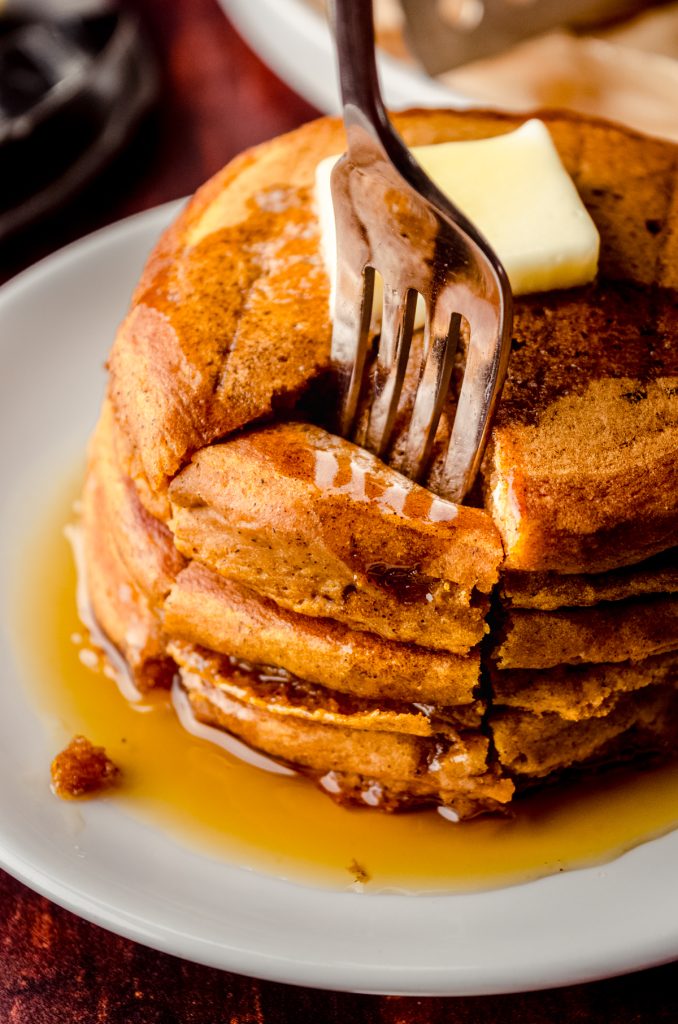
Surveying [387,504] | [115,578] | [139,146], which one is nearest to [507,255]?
[387,504]

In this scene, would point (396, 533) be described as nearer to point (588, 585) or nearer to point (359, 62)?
point (588, 585)

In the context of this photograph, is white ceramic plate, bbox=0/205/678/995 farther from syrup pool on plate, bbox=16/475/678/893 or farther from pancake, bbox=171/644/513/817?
pancake, bbox=171/644/513/817

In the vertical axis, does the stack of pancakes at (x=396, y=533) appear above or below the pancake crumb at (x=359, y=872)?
above

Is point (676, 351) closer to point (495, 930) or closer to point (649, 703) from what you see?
point (649, 703)

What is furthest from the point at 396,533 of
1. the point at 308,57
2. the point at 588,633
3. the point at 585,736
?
the point at 308,57

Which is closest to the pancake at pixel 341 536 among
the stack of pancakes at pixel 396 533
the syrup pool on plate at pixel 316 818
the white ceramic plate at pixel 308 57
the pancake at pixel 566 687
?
the stack of pancakes at pixel 396 533

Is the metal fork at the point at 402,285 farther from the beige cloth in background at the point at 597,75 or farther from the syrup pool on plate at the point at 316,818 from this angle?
the beige cloth in background at the point at 597,75
